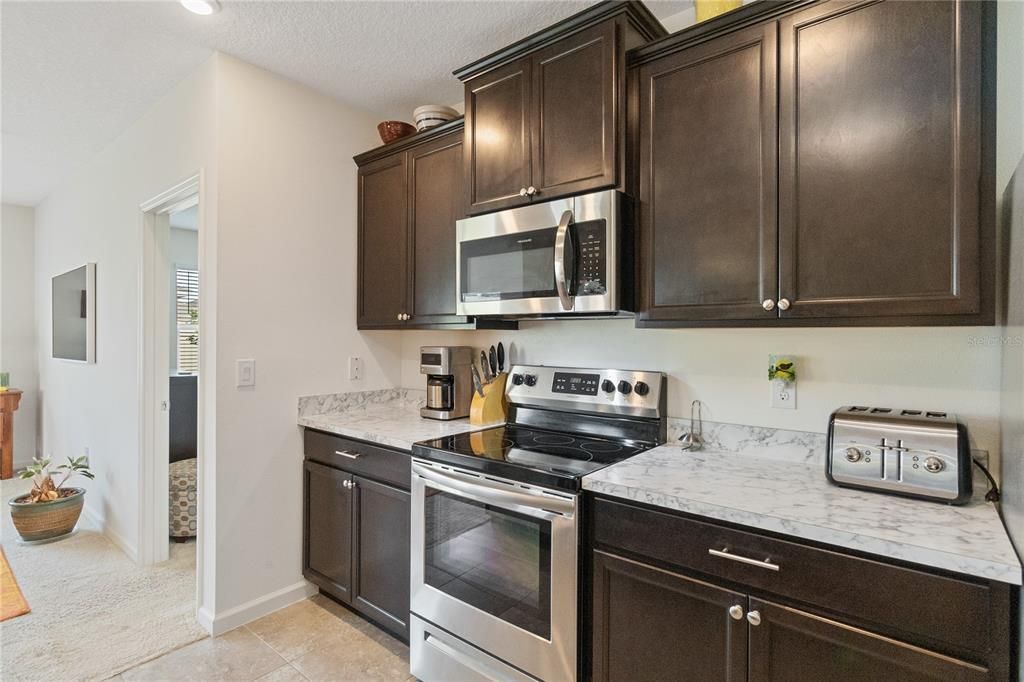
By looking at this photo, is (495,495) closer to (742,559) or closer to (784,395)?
(742,559)

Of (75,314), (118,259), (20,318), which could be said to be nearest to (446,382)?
(118,259)

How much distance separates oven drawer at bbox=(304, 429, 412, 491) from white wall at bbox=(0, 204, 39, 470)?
14.1 feet

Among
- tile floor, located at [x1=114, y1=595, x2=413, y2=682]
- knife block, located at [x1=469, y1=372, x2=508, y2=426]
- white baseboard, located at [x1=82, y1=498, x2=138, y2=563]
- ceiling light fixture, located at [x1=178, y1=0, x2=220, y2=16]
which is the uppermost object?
ceiling light fixture, located at [x1=178, y1=0, x2=220, y2=16]

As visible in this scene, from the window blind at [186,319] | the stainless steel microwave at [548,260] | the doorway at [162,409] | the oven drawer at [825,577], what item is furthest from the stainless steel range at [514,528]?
the window blind at [186,319]

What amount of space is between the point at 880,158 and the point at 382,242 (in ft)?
7.02

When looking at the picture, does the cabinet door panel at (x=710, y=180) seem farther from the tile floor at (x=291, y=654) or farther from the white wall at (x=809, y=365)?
the tile floor at (x=291, y=654)

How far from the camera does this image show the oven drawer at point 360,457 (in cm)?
209

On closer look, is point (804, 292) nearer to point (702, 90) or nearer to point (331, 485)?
point (702, 90)

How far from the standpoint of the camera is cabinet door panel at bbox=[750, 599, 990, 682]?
3.43 feet

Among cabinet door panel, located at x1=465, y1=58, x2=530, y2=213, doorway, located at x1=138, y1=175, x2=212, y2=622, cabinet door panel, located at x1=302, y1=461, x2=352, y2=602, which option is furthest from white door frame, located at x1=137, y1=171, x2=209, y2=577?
cabinet door panel, located at x1=465, y1=58, x2=530, y2=213

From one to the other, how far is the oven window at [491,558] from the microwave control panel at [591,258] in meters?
0.78

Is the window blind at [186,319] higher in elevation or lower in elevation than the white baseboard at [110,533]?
higher

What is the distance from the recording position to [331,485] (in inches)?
95.1

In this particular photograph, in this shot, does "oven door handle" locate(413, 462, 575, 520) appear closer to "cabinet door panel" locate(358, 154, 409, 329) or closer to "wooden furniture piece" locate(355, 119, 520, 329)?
"wooden furniture piece" locate(355, 119, 520, 329)
